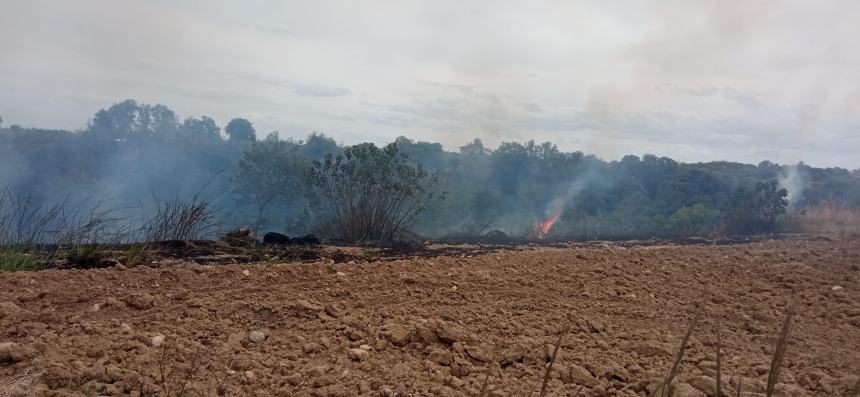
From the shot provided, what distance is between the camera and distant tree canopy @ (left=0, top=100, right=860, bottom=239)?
23.2 meters

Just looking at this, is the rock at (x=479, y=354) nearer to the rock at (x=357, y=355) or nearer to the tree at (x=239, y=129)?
the rock at (x=357, y=355)

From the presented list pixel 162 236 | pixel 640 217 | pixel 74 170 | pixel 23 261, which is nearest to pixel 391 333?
pixel 23 261

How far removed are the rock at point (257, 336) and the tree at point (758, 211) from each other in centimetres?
1579

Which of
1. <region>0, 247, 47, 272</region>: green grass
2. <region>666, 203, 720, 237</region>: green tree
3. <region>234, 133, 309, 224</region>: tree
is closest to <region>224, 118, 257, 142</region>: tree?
<region>234, 133, 309, 224</region>: tree

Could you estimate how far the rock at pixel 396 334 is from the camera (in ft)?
12.9

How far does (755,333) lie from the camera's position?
4.68 m

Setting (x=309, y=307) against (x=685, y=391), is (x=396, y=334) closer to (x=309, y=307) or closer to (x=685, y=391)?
(x=309, y=307)

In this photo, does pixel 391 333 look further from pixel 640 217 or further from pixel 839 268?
pixel 640 217

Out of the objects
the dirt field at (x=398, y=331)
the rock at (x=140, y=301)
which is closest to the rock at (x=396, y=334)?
the dirt field at (x=398, y=331)

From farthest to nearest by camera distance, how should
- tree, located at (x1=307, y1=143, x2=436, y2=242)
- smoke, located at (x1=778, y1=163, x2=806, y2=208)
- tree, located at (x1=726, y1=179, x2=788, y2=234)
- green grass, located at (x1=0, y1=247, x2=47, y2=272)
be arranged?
smoke, located at (x1=778, y1=163, x2=806, y2=208) < tree, located at (x1=726, y1=179, x2=788, y2=234) < tree, located at (x1=307, y1=143, x2=436, y2=242) < green grass, located at (x1=0, y1=247, x2=47, y2=272)

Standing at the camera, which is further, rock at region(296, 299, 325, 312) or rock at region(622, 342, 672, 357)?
rock at region(296, 299, 325, 312)

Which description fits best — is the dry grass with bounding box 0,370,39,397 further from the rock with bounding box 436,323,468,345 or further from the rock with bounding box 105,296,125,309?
the rock with bounding box 436,323,468,345

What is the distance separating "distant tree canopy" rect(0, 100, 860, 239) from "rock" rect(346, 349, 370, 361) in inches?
604

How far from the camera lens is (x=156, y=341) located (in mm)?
3678
